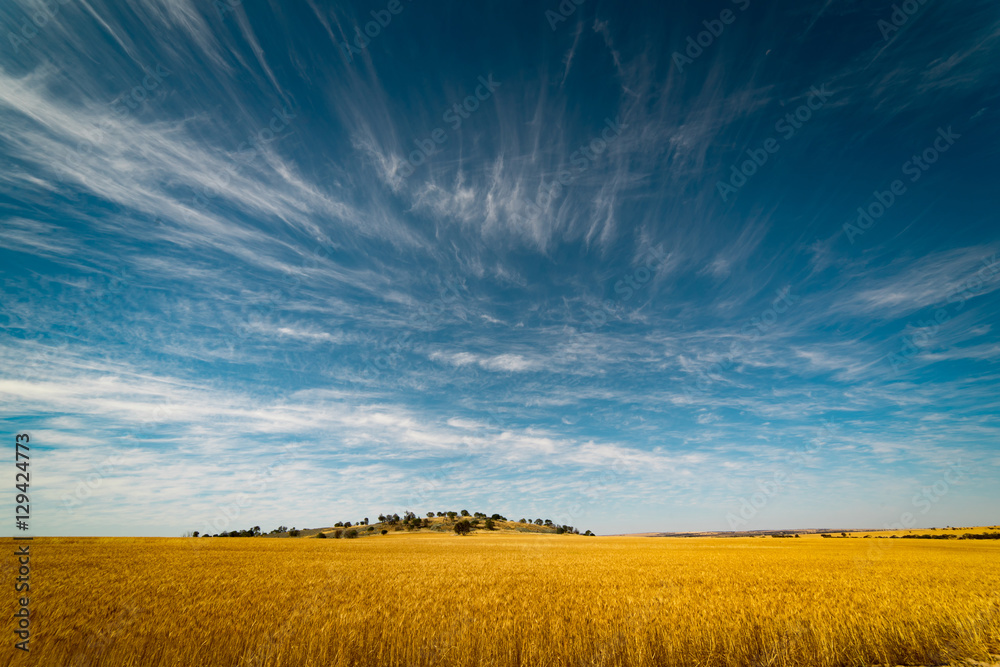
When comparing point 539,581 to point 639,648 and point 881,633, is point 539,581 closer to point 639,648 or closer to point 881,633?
point 639,648

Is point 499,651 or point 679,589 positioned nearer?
point 499,651

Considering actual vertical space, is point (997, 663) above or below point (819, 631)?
below

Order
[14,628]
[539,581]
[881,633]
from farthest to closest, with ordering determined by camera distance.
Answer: [539,581], [881,633], [14,628]

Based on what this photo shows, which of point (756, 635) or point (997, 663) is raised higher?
point (756, 635)

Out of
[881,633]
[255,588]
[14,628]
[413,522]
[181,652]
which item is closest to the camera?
[181,652]

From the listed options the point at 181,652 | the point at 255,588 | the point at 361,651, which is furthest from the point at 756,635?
the point at 255,588

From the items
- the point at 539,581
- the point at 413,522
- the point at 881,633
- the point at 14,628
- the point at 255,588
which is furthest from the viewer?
the point at 413,522

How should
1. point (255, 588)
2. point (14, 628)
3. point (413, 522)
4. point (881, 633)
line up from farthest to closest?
point (413, 522), point (255, 588), point (881, 633), point (14, 628)

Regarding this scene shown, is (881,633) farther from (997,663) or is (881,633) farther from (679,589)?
(679,589)

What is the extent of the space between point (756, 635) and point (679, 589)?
227 inches

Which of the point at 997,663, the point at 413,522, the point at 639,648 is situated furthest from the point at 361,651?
the point at 413,522

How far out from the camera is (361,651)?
757 cm

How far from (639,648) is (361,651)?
17.9 ft

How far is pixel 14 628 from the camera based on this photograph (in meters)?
8.40
